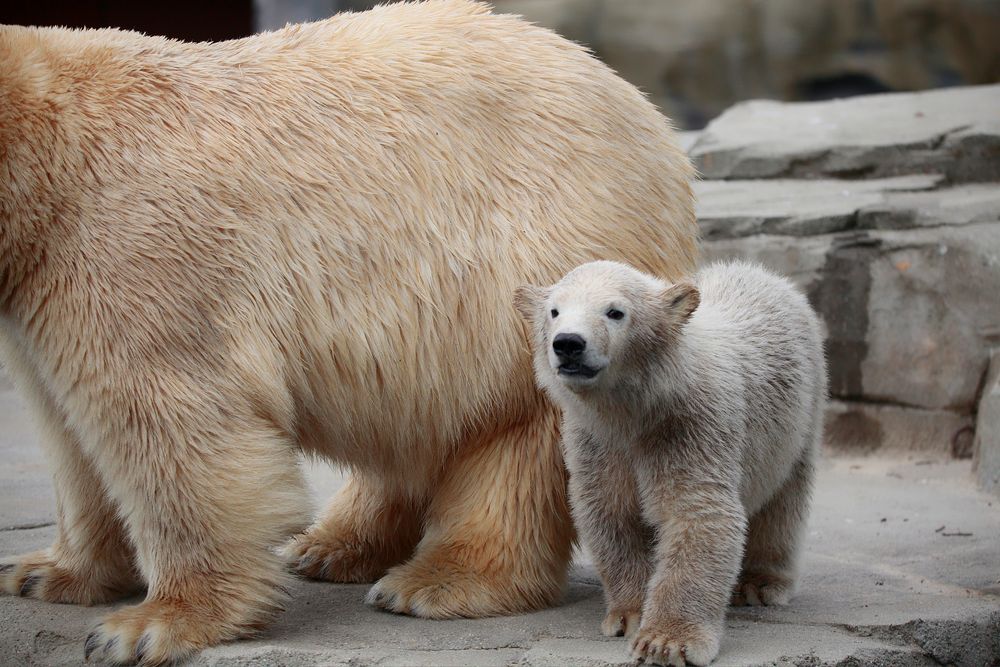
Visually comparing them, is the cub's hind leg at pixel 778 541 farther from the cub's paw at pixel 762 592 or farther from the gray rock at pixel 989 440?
the gray rock at pixel 989 440

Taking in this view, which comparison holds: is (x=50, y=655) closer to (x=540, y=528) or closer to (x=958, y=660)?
(x=540, y=528)

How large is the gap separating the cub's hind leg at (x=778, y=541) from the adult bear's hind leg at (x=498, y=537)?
0.60 m

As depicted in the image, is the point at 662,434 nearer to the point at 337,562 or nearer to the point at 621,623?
the point at 621,623

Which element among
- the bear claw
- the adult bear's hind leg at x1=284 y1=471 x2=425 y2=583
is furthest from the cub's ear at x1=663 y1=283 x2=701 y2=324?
the bear claw

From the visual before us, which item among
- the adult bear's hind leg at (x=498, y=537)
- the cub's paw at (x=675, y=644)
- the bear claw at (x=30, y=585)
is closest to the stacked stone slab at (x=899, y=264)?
the adult bear's hind leg at (x=498, y=537)

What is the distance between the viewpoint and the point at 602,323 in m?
3.17

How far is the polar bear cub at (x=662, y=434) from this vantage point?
127 inches

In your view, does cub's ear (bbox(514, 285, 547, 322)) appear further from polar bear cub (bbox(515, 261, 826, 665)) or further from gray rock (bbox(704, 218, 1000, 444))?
gray rock (bbox(704, 218, 1000, 444))

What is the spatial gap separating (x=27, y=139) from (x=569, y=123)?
5.21 feet

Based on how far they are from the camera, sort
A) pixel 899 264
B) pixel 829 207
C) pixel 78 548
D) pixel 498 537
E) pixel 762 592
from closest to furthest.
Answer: pixel 498 537, pixel 762 592, pixel 78 548, pixel 899 264, pixel 829 207

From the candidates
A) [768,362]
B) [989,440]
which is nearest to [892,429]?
[989,440]

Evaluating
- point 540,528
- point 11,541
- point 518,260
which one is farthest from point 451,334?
point 11,541

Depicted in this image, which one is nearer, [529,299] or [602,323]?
[602,323]

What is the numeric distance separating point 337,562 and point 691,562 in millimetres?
1541
